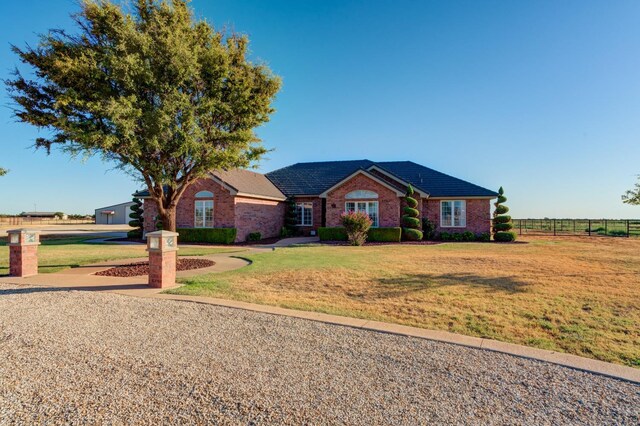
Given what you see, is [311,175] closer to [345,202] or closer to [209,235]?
[345,202]

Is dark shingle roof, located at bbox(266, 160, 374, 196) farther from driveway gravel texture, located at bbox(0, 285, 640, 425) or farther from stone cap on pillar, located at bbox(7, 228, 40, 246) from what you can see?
driveway gravel texture, located at bbox(0, 285, 640, 425)

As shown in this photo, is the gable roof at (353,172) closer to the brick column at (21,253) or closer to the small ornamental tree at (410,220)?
the small ornamental tree at (410,220)

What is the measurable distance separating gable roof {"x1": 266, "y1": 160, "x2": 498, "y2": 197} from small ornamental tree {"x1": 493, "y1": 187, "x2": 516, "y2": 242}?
27.1 inches

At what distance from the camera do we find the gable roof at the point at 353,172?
2616 cm

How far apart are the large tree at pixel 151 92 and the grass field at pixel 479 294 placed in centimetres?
439

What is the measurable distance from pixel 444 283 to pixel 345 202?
16117 mm

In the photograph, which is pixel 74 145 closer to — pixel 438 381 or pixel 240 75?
pixel 240 75

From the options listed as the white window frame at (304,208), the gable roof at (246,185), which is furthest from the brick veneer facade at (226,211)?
the white window frame at (304,208)

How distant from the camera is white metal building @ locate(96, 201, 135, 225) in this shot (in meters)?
67.1

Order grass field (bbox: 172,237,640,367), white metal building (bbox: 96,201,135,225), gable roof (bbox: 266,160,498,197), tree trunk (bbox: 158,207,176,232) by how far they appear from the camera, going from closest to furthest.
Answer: grass field (bbox: 172,237,640,367)
tree trunk (bbox: 158,207,176,232)
gable roof (bbox: 266,160,498,197)
white metal building (bbox: 96,201,135,225)

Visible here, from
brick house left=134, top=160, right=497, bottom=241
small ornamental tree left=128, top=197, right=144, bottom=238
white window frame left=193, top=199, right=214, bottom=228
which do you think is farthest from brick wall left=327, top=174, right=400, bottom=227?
small ornamental tree left=128, top=197, right=144, bottom=238

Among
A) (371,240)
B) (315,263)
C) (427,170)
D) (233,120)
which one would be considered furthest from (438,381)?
(427,170)

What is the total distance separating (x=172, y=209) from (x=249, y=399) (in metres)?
11.0

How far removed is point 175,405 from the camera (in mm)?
3477
